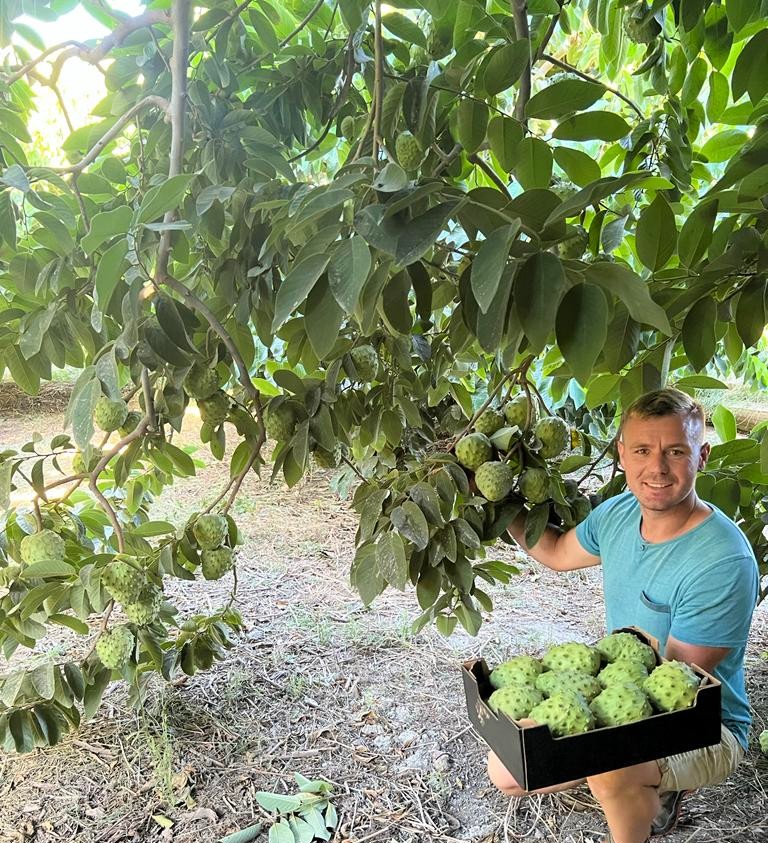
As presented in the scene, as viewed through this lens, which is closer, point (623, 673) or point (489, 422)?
point (623, 673)

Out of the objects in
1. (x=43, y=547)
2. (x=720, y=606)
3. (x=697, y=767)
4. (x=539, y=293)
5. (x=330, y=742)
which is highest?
(x=539, y=293)

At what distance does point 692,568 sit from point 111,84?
1.77m

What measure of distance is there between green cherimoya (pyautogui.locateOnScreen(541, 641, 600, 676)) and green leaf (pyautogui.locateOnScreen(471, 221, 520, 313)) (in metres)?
0.90

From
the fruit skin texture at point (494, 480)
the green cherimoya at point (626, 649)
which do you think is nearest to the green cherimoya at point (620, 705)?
the green cherimoya at point (626, 649)

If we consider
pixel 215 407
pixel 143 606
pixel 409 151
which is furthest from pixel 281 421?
pixel 409 151

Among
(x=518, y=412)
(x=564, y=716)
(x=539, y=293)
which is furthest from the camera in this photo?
(x=518, y=412)

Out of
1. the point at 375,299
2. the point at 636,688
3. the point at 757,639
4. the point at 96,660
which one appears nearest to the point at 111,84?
the point at 375,299

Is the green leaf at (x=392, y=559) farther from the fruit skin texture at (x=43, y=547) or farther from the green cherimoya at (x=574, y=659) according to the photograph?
the fruit skin texture at (x=43, y=547)

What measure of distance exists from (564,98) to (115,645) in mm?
1598

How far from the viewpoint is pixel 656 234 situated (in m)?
1.43

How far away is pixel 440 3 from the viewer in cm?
157

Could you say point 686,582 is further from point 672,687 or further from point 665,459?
point 672,687

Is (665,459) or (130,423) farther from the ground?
(130,423)

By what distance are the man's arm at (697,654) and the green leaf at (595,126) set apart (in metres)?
1.16
